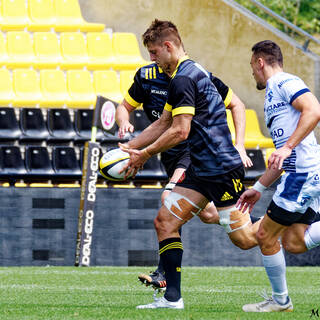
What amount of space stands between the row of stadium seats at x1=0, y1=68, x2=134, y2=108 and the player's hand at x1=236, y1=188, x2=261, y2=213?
32.7 ft

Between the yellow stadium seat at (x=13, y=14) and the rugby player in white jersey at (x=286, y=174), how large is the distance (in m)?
12.6

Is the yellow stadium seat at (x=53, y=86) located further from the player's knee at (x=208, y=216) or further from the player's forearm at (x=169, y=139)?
the player's forearm at (x=169, y=139)

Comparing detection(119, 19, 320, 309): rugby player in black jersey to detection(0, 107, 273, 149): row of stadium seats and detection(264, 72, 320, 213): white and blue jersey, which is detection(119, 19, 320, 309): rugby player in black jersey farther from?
detection(0, 107, 273, 149): row of stadium seats

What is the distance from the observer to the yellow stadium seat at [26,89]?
1549 centimetres

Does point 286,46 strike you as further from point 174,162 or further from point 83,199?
point 174,162

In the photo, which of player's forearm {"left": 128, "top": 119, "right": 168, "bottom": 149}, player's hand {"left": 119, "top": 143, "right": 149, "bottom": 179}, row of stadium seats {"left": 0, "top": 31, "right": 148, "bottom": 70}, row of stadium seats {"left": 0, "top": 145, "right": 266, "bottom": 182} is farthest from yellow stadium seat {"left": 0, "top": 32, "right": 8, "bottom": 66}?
player's hand {"left": 119, "top": 143, "right": 149, "bottom": 179}

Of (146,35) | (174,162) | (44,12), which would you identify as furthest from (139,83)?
(44,12)

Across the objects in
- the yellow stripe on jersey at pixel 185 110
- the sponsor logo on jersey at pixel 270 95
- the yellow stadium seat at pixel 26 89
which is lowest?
the yellow stadium seat at pixel 26 89

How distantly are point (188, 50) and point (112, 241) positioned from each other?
6372mm

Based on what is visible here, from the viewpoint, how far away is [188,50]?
17.0 metres

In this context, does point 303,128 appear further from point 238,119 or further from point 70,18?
point 70,18

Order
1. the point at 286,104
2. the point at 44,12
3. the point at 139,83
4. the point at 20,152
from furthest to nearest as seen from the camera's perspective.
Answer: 1. the point at 44,12
2. the point at 20,152
3. the point at 139,83
4. the point at 286,104

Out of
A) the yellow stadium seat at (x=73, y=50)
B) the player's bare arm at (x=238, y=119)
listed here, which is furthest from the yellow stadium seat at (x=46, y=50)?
the player's bare arm at (x=238, y=119)

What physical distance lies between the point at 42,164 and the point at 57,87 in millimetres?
3023
